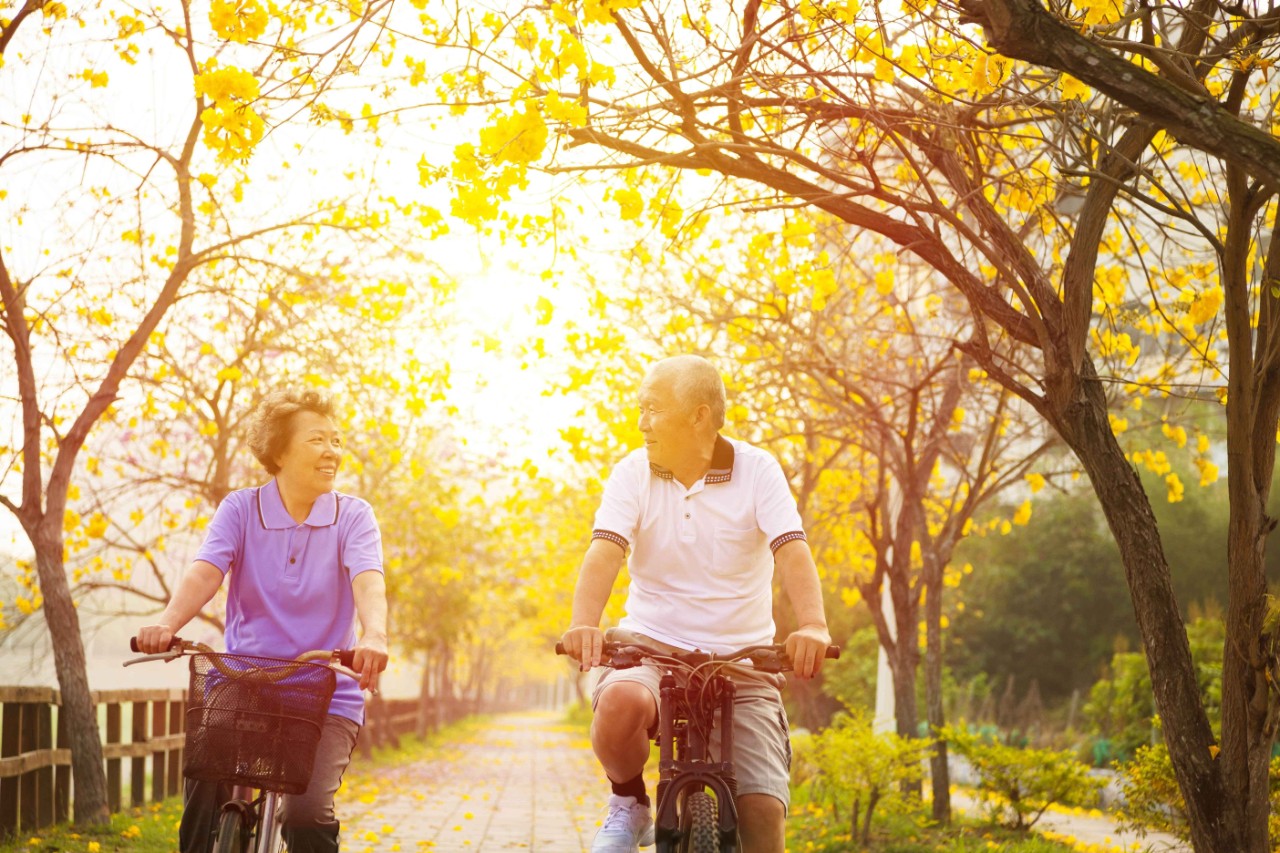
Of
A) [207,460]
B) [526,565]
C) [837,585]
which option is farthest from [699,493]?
[526,565]

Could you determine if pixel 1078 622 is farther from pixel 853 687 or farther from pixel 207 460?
pixel 207 460

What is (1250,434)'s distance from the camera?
5.05 meters

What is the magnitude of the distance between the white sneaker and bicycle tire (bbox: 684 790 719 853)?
31cm

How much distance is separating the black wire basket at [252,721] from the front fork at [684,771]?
923mm

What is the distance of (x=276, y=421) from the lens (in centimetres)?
413

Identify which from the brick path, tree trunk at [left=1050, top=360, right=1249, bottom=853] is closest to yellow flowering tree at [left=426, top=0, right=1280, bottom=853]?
tree trunk at [left=1050, top=360, right=1249, bottom=853]

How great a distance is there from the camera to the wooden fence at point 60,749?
7.38 meters

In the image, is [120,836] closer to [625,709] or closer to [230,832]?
[230,832]

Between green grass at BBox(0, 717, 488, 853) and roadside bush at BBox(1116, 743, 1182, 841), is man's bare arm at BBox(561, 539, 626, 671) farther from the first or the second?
roadside bush at BBox(1116, 743, 1182, 841)

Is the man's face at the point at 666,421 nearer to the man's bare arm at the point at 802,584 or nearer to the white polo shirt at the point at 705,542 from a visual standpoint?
the white polo shirt at the point at 705,542

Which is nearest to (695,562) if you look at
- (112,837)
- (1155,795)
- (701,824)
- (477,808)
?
(701,824)

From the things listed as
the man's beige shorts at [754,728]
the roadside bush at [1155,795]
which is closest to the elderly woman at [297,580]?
the man's beige shorts at [754,728]

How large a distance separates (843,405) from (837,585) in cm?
1005

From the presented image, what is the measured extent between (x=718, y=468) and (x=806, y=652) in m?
0.76
